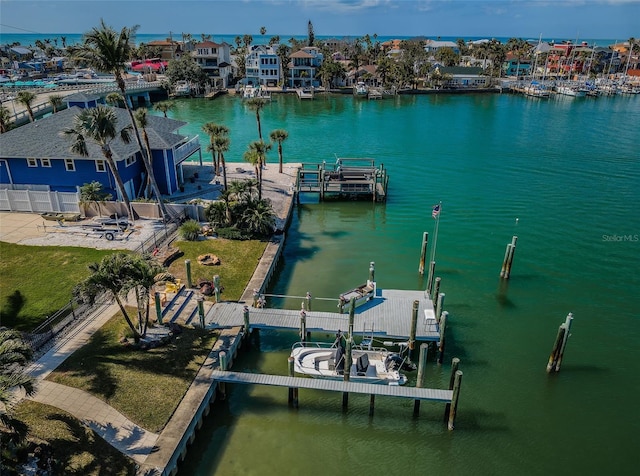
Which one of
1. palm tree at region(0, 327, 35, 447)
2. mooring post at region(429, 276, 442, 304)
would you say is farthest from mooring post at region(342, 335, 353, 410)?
palm tree at region(0, 327, 35, 447)

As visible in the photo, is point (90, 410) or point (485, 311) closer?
point (90, 410)

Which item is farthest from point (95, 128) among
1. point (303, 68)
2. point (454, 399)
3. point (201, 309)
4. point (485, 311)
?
point (303, 68)

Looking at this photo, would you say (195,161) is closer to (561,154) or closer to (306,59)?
(561,154)

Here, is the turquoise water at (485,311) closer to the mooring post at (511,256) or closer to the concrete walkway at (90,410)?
the mooring post at (511,256)

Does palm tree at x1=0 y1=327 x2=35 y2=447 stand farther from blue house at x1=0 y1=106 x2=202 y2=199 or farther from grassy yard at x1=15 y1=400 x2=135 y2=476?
blue house at x1=0 y1=106 x2=202 y2=199

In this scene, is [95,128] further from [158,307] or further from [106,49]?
[158,307]

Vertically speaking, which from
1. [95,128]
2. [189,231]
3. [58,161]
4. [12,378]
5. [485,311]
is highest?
[95,128]
